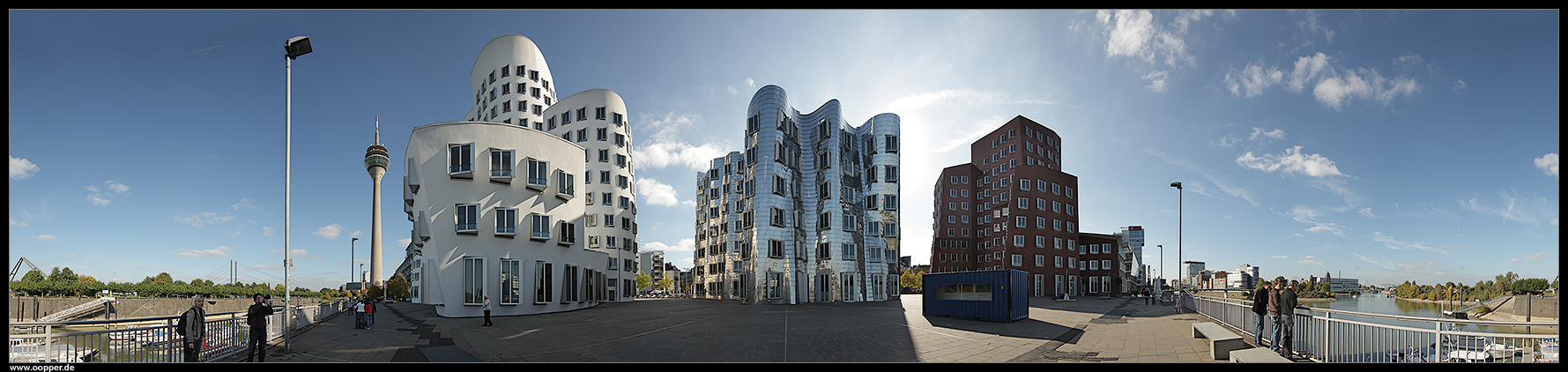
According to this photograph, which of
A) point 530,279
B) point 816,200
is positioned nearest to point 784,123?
point 816,200

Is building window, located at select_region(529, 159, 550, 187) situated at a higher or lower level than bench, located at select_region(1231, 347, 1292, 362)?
higher

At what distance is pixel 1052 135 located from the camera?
82.6 meters

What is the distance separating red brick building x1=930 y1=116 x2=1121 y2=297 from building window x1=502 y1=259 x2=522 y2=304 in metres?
49.2

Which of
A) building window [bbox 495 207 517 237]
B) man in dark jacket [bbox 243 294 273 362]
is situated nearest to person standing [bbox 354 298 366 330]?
building window [bbox 495 207 517 237]

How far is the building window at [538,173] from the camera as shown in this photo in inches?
1411

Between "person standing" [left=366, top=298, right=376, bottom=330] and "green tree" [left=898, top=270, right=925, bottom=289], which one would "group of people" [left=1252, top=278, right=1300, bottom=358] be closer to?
"person standing" [left=366, top=298, right=376, bottom=330]

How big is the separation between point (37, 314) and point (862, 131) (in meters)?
76.6

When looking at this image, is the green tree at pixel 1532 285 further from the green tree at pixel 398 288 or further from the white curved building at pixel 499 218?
the green tree at pixel 398 288

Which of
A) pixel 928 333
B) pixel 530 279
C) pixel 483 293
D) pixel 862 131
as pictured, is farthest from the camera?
pixel 862 131

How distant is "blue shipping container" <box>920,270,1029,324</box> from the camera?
24.1 m

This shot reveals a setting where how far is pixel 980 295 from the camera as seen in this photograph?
25.1m

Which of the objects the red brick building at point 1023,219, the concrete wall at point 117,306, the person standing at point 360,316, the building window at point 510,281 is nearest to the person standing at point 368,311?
the person standing at point 360,316
